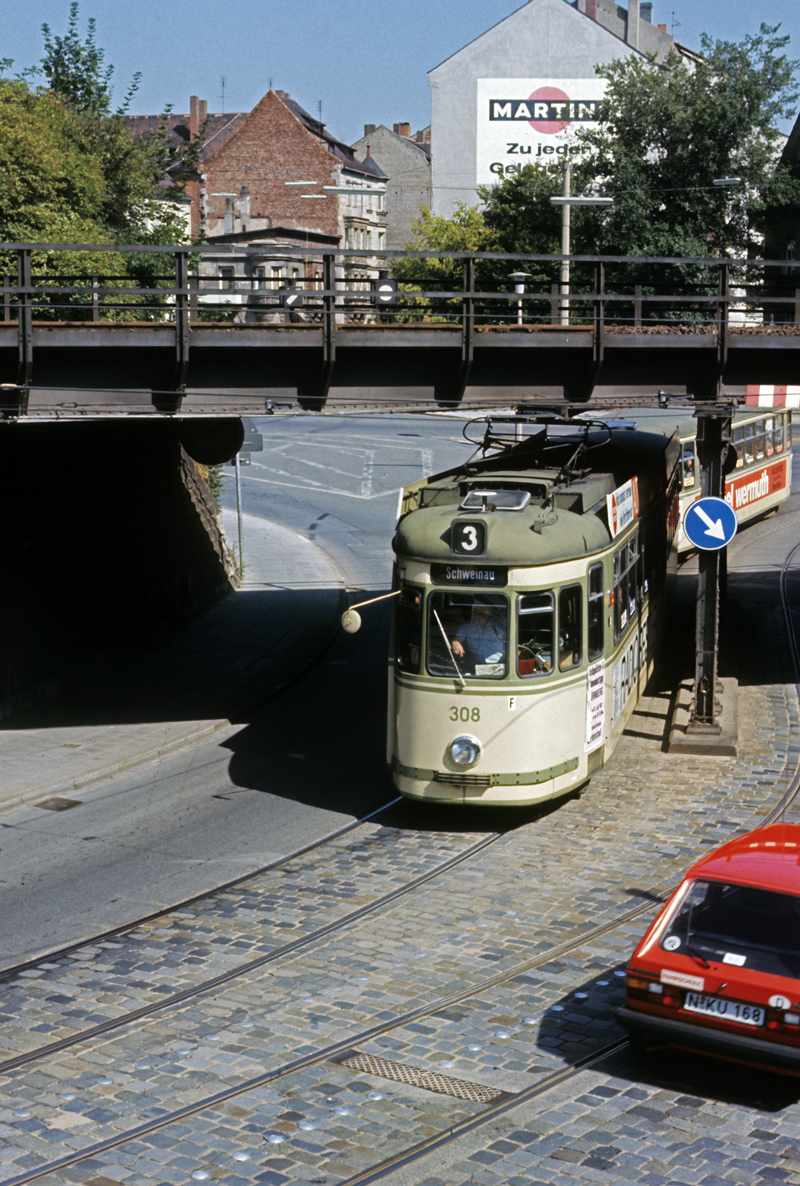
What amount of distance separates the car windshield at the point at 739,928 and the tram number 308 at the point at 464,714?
5.00m

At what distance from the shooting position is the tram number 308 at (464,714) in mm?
13875

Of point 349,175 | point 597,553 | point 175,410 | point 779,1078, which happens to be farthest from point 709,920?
point 349,175

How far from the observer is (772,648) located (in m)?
24.8

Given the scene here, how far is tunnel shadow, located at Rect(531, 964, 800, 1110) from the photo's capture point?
8.47m

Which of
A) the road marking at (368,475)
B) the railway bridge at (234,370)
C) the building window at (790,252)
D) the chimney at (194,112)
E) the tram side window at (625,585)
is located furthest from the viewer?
the chimney at (194,112)

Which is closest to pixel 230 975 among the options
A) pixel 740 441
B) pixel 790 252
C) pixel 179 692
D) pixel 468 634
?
pixel 468 634

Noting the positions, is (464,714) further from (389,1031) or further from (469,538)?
(389,1031)

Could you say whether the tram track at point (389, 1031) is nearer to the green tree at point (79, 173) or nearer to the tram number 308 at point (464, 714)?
the tram number 308 at point (464, 714)

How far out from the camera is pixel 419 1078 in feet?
28.7

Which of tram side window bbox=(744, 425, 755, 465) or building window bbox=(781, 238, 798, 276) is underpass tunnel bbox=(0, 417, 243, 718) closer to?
tram side window bbox=(744, 425, 755, 465)

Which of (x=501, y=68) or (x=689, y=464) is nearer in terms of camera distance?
(x=689, y=464)

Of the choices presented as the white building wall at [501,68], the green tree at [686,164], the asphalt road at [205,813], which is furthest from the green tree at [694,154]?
the asphalt road at [205,813]

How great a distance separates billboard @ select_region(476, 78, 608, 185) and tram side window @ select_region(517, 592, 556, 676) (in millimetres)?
63518

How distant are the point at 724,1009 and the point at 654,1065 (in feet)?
2.93
